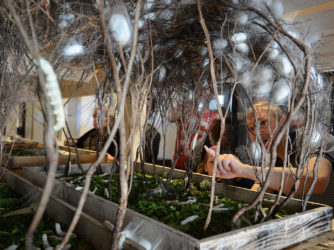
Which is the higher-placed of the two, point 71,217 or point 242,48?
point 242,48

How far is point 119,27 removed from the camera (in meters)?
0.58

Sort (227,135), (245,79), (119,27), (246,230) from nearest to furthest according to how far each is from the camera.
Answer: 1. (119,27)
2. (246,230)
3. (245,79)
4. (227,135)

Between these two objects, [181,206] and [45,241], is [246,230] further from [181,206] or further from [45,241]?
[45,241]

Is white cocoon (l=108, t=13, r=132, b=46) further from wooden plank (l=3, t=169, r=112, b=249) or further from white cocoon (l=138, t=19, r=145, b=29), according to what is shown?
wooden plank (l=3, t=169, r=112, b=249)

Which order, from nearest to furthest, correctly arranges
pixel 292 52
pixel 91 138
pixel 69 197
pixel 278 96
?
pixel 292 52
pixel 278 96
pixel 69 197
pixel 91 138

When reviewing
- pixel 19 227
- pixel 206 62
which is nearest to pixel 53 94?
pixel 19 227

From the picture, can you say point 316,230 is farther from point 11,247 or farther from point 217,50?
point 11,247

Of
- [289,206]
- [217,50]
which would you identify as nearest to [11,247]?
[217,50]

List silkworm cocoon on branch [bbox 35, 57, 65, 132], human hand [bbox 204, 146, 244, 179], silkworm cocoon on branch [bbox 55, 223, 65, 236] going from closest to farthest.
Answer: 1. silkworm cocoon on branch [bbox 35, 57, 65, 132]
2. silkworm cocoon on branch [bbox 55, 223, 65, 236]
3. human hand [bbox 204, 146, 244, 179]

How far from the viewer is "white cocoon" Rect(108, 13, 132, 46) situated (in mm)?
566

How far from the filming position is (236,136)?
256 cm

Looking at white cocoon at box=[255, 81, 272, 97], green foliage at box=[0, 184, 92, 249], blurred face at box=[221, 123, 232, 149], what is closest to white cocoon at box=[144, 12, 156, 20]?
white cocoon at box=[255, 81, 272, 97]

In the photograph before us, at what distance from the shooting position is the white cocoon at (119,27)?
566mm

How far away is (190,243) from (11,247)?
50 centimetres
